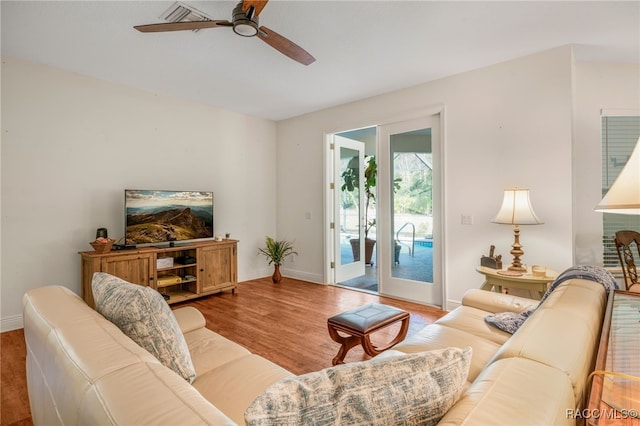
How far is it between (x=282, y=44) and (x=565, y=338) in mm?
2299

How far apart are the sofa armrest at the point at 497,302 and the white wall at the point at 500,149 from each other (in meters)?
1.12

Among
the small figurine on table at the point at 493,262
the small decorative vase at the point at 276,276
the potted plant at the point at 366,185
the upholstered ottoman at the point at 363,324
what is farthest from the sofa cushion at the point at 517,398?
the small decorative vase at the point at 276,276

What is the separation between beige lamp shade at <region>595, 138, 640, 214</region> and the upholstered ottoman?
1.42 meters

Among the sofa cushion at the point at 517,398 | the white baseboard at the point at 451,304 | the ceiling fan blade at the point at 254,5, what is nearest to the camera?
the sofa cushion at the point at 517,398

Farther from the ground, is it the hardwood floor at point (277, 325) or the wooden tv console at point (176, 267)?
the wooden tv console at point (176, 267)

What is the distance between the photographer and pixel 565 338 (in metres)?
0.95

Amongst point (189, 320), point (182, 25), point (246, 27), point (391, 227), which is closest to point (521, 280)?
point (391, 227)

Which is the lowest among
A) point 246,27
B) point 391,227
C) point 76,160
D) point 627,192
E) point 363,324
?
point 363,324

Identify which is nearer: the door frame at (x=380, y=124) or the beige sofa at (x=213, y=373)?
the beige sofa at (x=213, y=373)

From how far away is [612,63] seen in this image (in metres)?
3.27

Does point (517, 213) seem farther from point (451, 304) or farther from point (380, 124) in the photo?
point (380, 124)

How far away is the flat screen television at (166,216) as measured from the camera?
3512 mm

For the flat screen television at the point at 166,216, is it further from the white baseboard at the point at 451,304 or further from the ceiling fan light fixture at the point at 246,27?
the white baseboard at the point at 451,304

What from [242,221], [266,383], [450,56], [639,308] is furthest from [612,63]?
[242,221]
